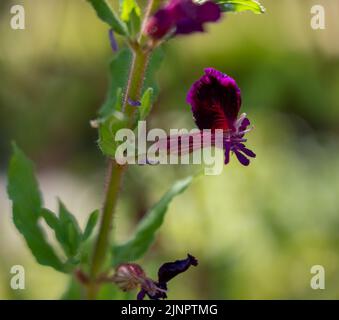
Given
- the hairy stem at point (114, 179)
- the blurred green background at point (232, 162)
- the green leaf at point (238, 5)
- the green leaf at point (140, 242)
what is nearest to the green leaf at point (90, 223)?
the hairy stem at point (114, 179)

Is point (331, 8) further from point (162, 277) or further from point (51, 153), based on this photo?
point (162, 277)

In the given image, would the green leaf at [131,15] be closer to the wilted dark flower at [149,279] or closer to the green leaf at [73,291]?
the wilted dark flower at [149,279]

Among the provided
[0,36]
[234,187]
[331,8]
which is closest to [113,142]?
[234,187]

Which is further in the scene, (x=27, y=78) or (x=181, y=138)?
(x=27, y=78)

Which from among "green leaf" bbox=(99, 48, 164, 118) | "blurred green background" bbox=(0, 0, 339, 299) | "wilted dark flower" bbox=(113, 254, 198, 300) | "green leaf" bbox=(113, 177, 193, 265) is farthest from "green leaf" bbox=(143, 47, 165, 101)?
"blurred green background" bbox=(0, 0, 339, 299)

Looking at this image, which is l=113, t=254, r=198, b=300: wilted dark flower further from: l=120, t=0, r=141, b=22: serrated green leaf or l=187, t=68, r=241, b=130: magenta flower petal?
l=120, t=0, r=141, b=22: serrated green leaf

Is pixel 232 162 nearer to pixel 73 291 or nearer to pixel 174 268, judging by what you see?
pixel 73 291
